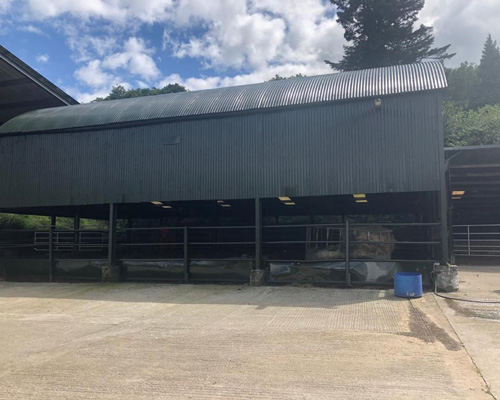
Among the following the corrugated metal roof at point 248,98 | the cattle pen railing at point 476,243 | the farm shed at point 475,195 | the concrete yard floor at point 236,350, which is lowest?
the concrete yard floor at point 236,350

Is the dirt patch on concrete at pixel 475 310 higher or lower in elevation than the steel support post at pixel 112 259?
lower

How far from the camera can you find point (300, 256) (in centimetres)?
2162

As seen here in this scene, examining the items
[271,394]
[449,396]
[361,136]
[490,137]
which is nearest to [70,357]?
[271,394]

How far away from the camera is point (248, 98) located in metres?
14.3

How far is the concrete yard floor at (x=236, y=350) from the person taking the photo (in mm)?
4613

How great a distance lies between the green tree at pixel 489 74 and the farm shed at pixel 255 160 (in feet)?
138

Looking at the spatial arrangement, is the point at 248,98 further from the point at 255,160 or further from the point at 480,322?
the point at 480,322

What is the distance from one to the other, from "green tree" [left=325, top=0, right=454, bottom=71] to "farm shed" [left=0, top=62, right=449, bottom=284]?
22160 mm

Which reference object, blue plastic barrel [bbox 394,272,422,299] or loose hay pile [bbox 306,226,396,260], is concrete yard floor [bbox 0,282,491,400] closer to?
blue plastic barrel [bbox 394,272,422,299]

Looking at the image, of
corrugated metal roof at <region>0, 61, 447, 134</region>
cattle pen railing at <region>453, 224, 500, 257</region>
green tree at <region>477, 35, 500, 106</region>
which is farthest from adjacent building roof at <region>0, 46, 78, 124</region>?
green tree at <region>477, 35, 500, 106</region>

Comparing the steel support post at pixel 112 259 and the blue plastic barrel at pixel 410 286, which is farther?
the steel support post at pixel 112 259

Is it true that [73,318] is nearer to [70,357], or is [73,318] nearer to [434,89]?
[70,357]

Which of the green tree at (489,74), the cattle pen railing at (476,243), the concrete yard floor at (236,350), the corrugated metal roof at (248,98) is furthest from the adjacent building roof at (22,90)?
the green tree at (489,74)

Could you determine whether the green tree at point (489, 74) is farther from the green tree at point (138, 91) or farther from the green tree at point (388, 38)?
the green tree at point (138, 91)
